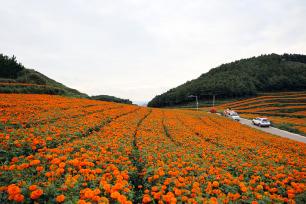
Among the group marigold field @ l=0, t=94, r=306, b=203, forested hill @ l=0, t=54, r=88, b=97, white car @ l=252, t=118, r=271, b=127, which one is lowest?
white car @ l=252, t=118, r=271, b=127

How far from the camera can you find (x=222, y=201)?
411 centimetres

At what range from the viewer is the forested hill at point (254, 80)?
287ft

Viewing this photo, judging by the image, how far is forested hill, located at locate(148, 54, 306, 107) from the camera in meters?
87.4

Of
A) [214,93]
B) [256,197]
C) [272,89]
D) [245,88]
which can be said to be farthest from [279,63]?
[256,197]

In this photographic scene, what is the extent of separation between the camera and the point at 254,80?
95500 millimetres

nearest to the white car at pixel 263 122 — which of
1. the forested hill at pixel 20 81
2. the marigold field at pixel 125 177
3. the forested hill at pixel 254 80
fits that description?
the marigold field at pixel 125 177

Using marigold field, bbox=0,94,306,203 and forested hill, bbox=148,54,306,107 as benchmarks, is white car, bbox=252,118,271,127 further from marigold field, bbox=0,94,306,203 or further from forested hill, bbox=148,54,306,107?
forested hill, bbox=148,54,306,107

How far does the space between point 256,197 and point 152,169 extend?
8.22ft

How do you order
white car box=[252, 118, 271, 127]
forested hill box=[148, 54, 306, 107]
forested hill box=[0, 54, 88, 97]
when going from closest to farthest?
forested hill box=[0, 54, 88, 97] < white car box=[252, 118, 271, 127] < forested hill box=[148, 54, 306, 107]

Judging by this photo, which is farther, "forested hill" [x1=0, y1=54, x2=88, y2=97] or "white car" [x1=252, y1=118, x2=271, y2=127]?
"white car" [x1=252, y1=118, x2=271, y2=127]

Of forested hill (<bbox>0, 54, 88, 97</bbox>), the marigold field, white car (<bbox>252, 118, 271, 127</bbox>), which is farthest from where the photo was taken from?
white car (<bbox>252, 118, 271, 127</bbox>)

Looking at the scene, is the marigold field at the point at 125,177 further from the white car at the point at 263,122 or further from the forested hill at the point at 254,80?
the forested hill at the point at 254,80

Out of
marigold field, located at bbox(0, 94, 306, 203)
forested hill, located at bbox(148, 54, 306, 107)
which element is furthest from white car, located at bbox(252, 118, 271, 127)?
forested hill, located at bbox(148, 54, 306, 107)

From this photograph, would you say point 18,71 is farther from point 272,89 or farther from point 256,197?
point 272,89
